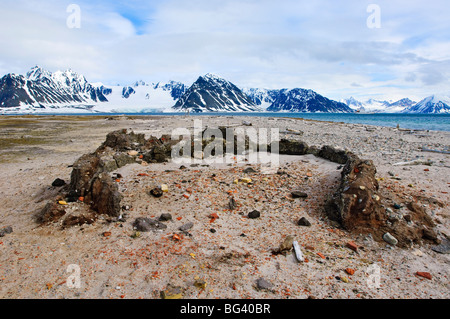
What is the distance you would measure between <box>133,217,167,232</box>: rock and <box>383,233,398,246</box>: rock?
5787 mm

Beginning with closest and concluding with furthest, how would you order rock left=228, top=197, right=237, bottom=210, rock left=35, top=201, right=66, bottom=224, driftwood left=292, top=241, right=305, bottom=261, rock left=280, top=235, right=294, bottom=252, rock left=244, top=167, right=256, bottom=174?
driftwood left=292, top=241, right=305, bottom=261, rock left=280, top=235, right=294, bottom=252, rock left=35, top=201, right=66, bottom=224, rock left=228, top=197, right=237, bottom=210, rock left=244, top=167, right=256, bottom=174

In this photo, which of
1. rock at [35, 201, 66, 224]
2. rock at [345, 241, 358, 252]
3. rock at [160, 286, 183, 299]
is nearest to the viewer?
rock at [160, 286, 183, 299]

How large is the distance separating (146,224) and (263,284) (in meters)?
3.59

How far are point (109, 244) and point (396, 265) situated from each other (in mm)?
6701

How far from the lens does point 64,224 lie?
6824mm

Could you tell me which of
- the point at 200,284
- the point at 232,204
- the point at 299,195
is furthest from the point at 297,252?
the point at 299,195

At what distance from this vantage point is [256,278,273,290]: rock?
484 centimetres

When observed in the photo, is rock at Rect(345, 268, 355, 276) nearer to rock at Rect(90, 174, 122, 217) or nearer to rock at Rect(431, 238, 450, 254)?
rock at Rect(431, 238, 450, 254)

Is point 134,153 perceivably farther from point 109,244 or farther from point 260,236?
point 260,236

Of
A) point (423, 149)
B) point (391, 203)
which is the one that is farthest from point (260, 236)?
point (423, 149)

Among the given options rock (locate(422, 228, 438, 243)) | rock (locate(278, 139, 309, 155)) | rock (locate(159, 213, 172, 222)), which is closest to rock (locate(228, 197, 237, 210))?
rock (locate(159, 213, 172, 222))

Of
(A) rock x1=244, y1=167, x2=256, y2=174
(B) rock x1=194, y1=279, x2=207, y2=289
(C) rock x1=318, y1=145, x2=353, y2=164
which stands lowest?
(B) rock x1=194, y1=279, x2=207, y2=289

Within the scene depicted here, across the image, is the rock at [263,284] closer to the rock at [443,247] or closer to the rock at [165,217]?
the rock at [165,217]

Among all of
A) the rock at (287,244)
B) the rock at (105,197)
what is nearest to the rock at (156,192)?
the rock at (105,197)
